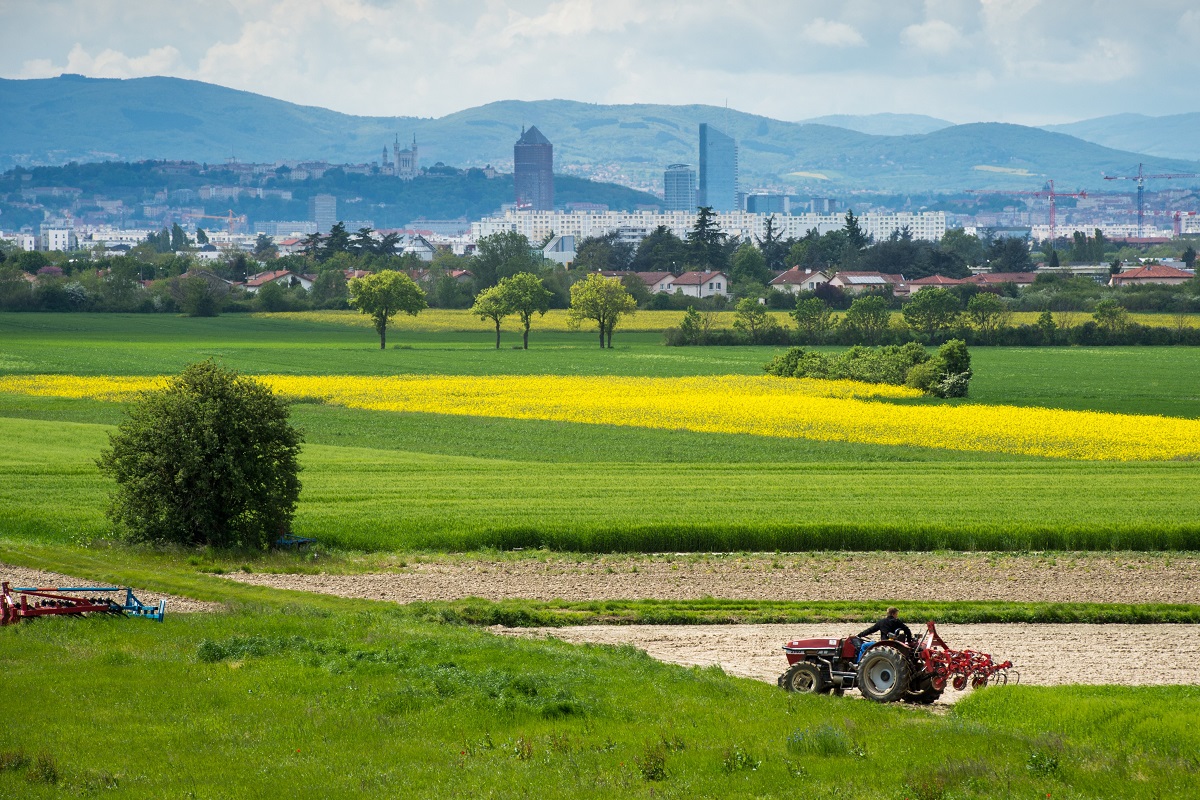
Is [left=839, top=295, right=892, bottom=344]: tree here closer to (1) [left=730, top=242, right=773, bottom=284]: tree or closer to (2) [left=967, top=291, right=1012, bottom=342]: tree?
(2) [left=967, top=291, right=1012, bottom=342]: tree

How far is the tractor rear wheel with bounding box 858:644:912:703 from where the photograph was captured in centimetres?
1836

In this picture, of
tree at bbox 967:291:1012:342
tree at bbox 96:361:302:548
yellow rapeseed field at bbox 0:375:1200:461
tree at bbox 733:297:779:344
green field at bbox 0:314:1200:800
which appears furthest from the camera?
tree at bbox 733:297:779:344

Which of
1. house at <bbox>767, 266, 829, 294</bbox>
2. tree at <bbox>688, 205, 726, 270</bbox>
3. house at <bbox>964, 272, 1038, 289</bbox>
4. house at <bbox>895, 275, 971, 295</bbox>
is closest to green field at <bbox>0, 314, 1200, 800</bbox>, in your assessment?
house at <bbox>895, 275, 971, 295</bbox>

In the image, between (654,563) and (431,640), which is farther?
(654,563)

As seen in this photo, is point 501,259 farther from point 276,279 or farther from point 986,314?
point 986,314

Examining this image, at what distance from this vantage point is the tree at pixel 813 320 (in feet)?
363

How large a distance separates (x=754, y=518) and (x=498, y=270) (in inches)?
5569

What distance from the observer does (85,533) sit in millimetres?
31156

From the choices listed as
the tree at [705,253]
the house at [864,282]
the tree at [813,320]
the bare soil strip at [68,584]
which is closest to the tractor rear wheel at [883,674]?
the bare soil strip at [68,584]

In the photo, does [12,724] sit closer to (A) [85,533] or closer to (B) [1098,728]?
(B) [1098,728]

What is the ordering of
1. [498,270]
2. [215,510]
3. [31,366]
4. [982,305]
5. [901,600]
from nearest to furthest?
1. [901,600]
2. [215,510]
3. [31,366]
4. [982,305]
5. [498,270]

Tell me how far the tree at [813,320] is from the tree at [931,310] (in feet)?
21.0

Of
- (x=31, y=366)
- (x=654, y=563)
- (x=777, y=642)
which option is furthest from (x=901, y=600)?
(x=31, y=366)

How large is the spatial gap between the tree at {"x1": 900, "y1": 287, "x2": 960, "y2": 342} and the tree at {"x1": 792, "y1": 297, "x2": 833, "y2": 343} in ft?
21.0
